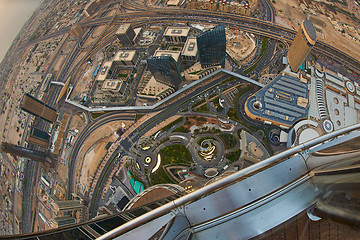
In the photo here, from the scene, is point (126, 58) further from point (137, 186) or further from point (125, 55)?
point (137, 186)

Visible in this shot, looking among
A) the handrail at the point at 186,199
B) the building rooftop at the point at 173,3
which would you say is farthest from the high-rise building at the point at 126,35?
the handrail at the point at 186,199

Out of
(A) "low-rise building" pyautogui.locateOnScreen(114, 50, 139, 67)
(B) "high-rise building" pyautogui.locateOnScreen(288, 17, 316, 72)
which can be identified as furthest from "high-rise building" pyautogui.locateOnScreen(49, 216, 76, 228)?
(B) "high-rise building" pyautogui.locateOnScreen(288, 17, 316, 72)

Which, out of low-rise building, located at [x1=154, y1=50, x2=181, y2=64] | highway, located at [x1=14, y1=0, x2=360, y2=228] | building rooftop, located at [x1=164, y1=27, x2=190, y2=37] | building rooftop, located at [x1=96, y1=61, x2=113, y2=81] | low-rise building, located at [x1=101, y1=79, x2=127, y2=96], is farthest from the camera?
building rooftop, located at [x1=164, y1=27, x2=190, y2=37]

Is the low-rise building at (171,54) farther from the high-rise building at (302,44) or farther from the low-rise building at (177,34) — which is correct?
the high-rise building at (302,44)

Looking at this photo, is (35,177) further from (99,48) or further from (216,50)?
(216,50)

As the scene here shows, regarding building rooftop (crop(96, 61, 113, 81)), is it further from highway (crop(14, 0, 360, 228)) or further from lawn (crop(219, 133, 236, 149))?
lawn (crop(219, 133, 236, 149))
